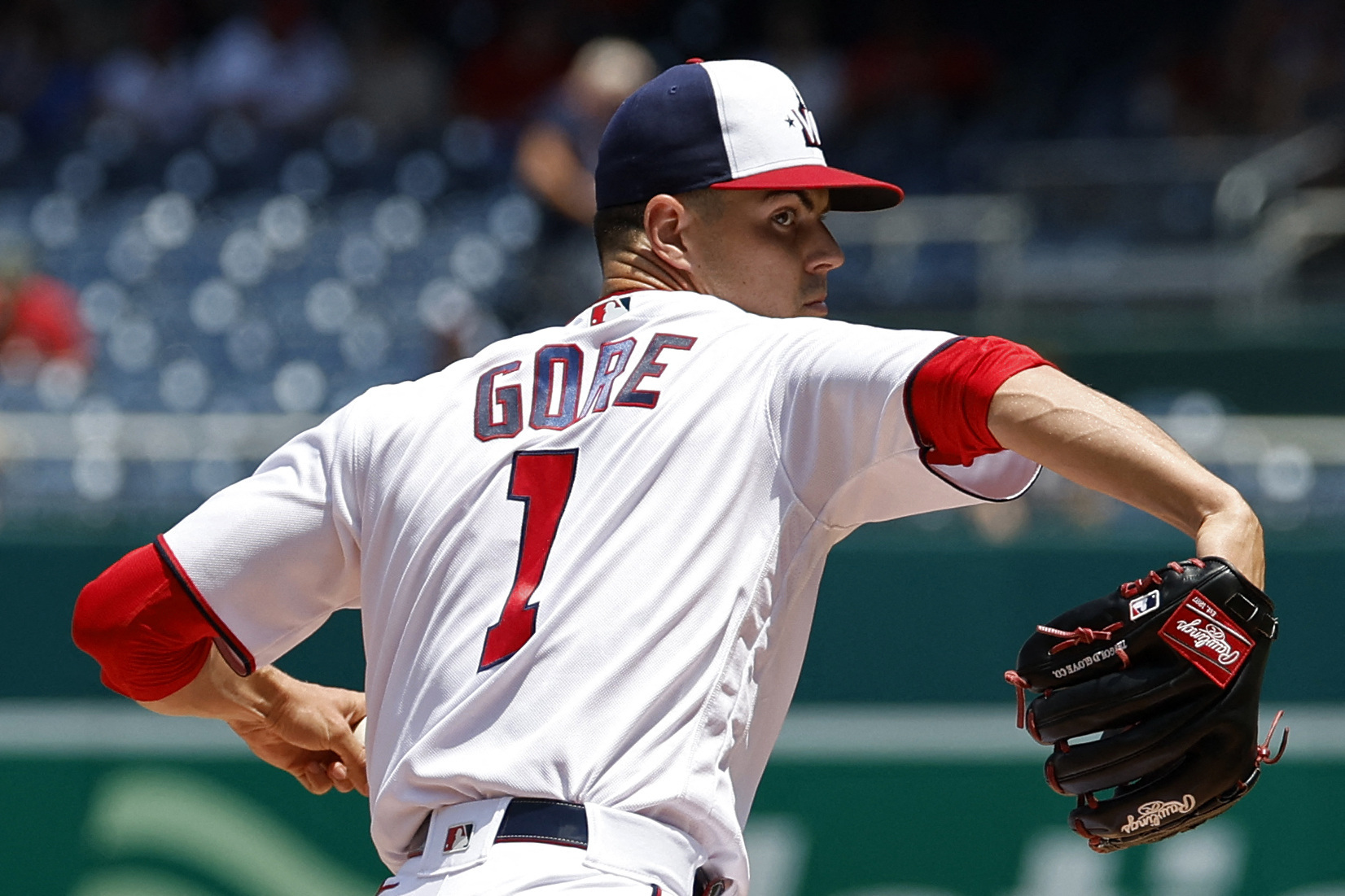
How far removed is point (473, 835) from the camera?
80.0 inches

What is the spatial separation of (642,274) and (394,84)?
8.12 metres

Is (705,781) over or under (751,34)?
under

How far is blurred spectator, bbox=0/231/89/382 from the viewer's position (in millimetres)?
7434

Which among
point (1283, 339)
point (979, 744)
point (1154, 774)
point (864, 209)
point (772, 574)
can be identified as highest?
point (864, 209)

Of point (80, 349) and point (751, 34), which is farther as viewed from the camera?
point (751, 34)

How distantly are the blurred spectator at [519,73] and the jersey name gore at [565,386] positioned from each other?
7754 mm

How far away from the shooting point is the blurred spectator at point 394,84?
33.1 feet

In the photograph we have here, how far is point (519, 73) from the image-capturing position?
10016mm

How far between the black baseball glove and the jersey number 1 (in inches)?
22.8

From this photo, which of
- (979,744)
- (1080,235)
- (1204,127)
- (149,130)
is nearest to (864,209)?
(979,744)

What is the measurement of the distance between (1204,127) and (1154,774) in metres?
7.40

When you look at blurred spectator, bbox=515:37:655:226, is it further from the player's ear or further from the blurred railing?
the player's ear

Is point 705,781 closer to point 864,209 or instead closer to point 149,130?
point 864,209

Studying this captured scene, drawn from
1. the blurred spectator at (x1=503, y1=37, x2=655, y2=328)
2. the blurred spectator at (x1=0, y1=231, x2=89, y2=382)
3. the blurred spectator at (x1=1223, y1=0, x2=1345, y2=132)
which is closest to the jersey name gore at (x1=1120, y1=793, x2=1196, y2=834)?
the blurred spectator at (x1=503, y1=37, x2=655, y2=328)
